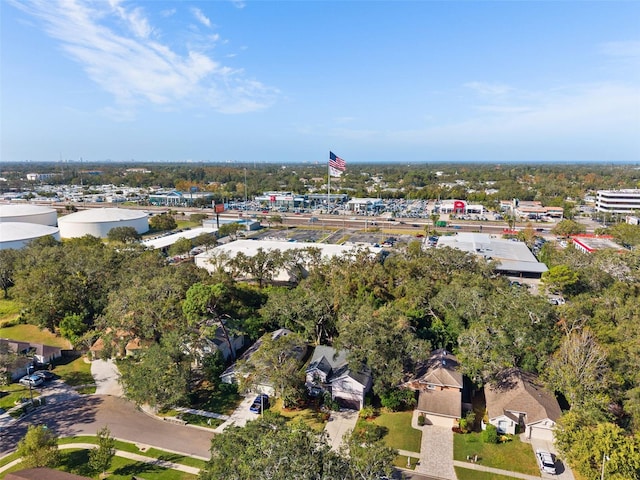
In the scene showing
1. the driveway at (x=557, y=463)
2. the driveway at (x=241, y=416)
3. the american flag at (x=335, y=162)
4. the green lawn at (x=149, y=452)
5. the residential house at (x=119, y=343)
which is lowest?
the driveway at (x=557, y=463)

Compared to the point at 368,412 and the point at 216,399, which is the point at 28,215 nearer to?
the point at 216,399

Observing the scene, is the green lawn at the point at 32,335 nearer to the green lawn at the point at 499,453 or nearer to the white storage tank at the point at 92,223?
the green lawn at the point at 499,453

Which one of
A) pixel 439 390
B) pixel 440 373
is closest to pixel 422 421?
pixel 439 390

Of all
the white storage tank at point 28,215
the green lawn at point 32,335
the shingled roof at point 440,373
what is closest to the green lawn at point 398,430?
the shingled roof at point 440,373

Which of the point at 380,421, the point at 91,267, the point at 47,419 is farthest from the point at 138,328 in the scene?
the point at 380,421

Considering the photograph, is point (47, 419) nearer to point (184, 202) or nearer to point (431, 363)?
point (431, 363)
